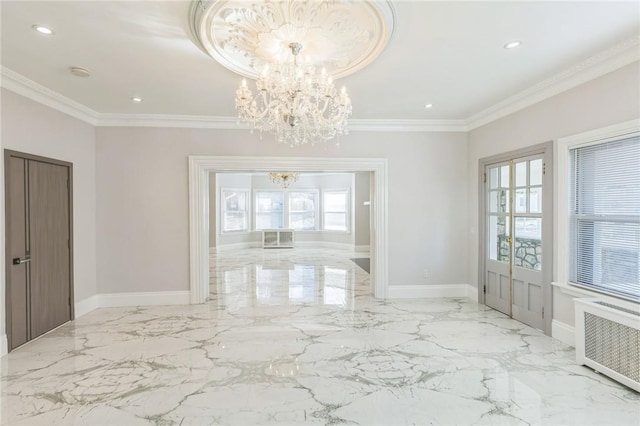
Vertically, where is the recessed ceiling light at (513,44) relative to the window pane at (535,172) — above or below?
above

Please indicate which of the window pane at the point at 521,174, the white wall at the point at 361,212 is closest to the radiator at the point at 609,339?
the window pane at the point at 521,174

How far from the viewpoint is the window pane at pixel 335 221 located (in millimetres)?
11531

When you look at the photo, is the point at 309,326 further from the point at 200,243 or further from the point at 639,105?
the point at 639,105

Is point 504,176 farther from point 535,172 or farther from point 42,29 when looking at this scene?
point 42,29

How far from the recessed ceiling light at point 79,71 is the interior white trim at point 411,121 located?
59 centimetres

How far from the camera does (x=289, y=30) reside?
2.53m

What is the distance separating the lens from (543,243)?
3850mm

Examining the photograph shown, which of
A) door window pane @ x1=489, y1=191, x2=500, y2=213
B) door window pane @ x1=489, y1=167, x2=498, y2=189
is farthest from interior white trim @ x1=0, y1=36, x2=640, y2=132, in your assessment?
door window pane @ x1=489, y1=191, x2=500, y2=213

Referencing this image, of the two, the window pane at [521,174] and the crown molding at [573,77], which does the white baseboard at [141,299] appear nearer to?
the window pane at [521,174]

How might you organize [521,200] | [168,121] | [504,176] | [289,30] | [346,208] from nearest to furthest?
[289,30] → [521,200] → [504,176] → [168,121] → [346,208]

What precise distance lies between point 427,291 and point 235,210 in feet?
26.0

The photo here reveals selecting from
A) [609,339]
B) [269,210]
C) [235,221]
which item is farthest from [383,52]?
[269,210]

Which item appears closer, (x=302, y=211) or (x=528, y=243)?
(x=528, y=243)

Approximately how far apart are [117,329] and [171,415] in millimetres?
2203
